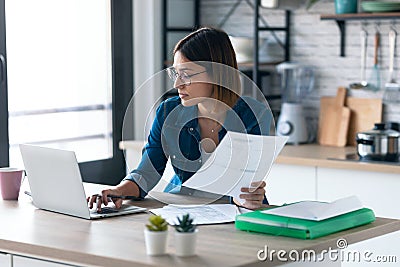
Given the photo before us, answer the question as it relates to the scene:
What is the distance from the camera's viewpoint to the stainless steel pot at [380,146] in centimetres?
386

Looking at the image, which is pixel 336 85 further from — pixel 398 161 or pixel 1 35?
pixel 1 35

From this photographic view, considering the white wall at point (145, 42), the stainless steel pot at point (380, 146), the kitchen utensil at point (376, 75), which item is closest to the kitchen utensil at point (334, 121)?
the kitchen utensil at point (376, 75)

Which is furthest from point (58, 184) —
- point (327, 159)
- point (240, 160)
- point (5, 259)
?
point (327, 159)

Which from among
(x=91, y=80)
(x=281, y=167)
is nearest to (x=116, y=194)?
(x=281, y=167)

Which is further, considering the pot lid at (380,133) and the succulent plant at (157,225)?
the pot lid at (380,133)

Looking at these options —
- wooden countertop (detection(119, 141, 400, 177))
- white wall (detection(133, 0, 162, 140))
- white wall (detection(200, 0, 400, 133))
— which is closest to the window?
white wall (detection(133, 0, 162, 140))

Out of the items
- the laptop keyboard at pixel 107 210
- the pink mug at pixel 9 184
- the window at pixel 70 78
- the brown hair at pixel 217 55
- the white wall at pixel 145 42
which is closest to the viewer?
the laptop keyboard at pixel 107 210

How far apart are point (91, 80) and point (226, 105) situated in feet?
6.40

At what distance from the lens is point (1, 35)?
387 cm

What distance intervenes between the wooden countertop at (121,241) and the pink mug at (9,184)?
0.26 m

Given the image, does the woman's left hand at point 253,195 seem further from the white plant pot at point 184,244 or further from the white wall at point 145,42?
the white wall at point 145,42

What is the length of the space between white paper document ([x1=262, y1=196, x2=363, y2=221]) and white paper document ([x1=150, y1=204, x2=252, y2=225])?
0.56ft

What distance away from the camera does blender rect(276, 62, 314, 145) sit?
4449 millimetres

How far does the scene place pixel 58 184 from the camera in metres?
2.47
